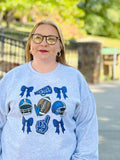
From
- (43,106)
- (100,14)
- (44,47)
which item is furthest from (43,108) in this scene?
(100,14)

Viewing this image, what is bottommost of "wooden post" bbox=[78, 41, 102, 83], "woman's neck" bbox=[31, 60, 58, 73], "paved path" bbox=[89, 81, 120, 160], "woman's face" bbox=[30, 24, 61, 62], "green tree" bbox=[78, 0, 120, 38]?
"paved path" bbox=[89, 81, 120, 160]

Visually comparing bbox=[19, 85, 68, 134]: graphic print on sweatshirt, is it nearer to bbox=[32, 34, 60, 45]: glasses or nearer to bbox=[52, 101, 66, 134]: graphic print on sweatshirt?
bbox=[52, 101, 66, 134]: graphic print on sweatshirt

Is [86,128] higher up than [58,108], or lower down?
lower down

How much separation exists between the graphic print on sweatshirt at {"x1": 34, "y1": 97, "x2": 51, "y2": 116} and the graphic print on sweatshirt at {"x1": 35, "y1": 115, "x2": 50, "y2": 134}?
0.04 m

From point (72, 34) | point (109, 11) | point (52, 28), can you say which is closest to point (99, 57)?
point (72, 34)

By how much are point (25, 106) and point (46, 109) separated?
0.42ft

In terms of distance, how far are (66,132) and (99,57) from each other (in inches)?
406

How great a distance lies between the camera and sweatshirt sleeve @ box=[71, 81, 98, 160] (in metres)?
2.17

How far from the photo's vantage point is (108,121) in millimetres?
6367

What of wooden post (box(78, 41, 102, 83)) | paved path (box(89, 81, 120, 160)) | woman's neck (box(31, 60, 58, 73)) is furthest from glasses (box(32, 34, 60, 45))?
wooden post (box(78, 41, 102, 83))

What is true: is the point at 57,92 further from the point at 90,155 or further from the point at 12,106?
the point at 90,155

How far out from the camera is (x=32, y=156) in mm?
2053

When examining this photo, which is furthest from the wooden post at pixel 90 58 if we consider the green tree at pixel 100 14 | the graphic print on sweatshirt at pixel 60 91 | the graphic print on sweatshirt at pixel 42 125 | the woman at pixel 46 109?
the green tree at pixel 100 14

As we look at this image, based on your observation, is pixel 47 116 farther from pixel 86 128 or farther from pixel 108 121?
pixel 108 121
